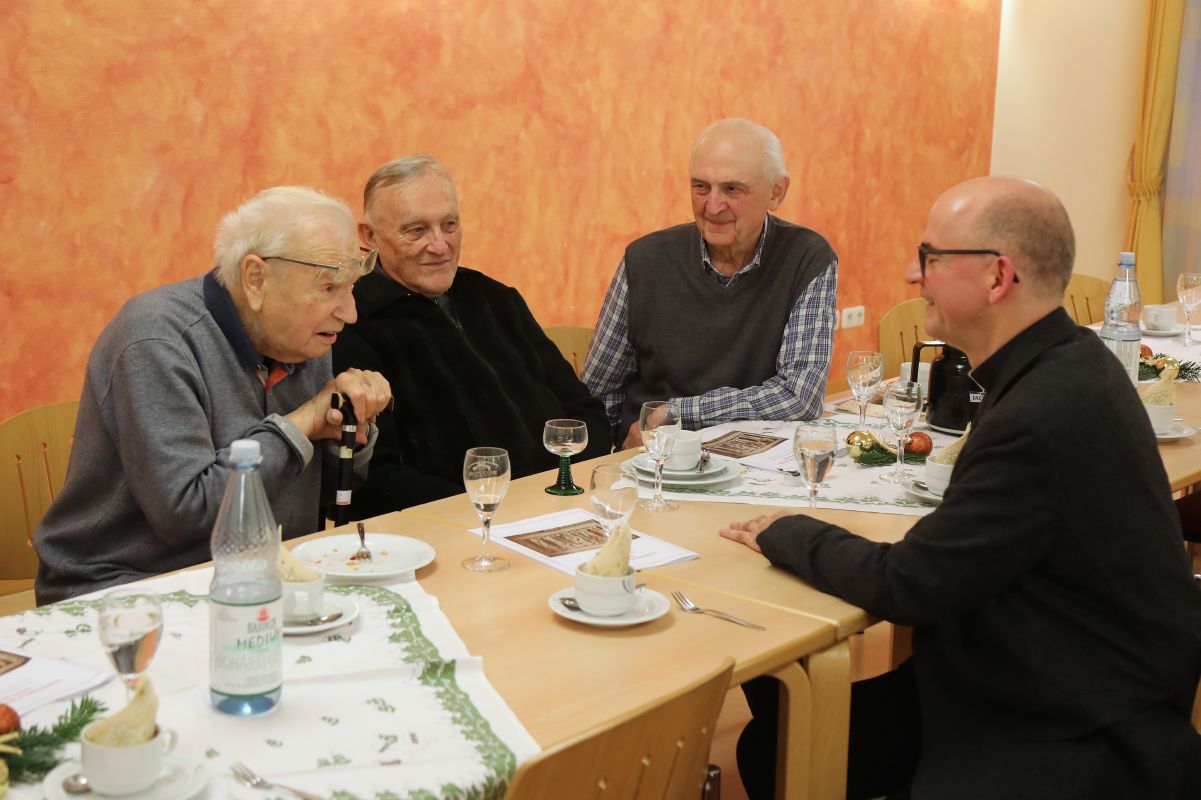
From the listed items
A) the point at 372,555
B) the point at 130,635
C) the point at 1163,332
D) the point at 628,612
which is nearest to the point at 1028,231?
the point at 628,612

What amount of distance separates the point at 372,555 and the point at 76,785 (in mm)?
776

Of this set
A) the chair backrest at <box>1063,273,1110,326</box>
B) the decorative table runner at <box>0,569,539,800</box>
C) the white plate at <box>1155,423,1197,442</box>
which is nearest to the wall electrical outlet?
the chair backrest at <box>1063,273,1110,326</box>

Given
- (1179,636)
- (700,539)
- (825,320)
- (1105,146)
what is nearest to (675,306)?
(825,320)

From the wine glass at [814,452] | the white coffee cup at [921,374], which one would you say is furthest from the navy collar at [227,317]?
the white coffee cup at [921,374]

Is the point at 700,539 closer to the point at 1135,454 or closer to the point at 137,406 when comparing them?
the point at 1135,454

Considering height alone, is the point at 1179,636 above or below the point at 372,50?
below

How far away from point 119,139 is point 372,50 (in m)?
0.97

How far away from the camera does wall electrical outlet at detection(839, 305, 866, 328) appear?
6.37 m

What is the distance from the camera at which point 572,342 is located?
12.4 ft

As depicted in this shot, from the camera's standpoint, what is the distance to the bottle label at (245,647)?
1325mm

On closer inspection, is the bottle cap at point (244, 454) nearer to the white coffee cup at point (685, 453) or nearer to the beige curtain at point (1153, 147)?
the white coffee cup at point (685, 453)

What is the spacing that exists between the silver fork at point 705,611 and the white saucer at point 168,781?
750mm

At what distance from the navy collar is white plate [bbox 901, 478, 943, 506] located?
1294 millimetres

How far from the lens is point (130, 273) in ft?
11.8
